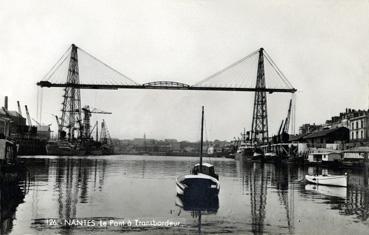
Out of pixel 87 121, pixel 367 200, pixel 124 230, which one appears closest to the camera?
pixel 124 230

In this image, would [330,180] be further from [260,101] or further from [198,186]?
[260,101]

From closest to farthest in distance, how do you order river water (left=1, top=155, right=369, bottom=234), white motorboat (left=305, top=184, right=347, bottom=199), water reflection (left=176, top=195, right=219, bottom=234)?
river water (left=1, top=155, right=369, bottom=234) < water reflection (left=176, top=195, right=219, bottom=234) < white motorboat (left=305, top=184, right=347, bottom=199)

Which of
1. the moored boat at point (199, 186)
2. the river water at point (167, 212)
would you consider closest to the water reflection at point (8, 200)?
the river water at point (167, 212)

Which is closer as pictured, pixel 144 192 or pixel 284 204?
pixel 284 204

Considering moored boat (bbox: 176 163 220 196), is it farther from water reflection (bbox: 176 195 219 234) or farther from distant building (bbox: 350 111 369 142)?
distant building (bbox: 350 111 369 142)

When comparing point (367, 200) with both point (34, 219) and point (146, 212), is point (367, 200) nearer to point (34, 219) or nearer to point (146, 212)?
point (146, 212)

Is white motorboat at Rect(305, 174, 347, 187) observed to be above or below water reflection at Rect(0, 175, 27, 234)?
above

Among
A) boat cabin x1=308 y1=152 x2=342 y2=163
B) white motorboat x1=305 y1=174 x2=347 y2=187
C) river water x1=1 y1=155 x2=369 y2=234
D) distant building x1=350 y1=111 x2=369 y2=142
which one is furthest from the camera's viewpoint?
distant building x1=350 y1=111 x2=369 y2=142

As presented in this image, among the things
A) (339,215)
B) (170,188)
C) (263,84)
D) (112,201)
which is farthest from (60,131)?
(339,215)

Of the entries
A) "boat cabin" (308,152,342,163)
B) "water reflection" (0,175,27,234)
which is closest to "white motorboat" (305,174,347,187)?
"water reflection" (0,175,27,234)

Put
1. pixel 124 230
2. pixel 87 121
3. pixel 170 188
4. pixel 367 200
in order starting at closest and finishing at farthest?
pixel 124 230
pixel 367 200
pixel 170 188
pixel 87 121

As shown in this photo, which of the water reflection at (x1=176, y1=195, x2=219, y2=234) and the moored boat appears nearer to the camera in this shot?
the water reflection at (x1=176, y1=195, x2=219, y2=234)
